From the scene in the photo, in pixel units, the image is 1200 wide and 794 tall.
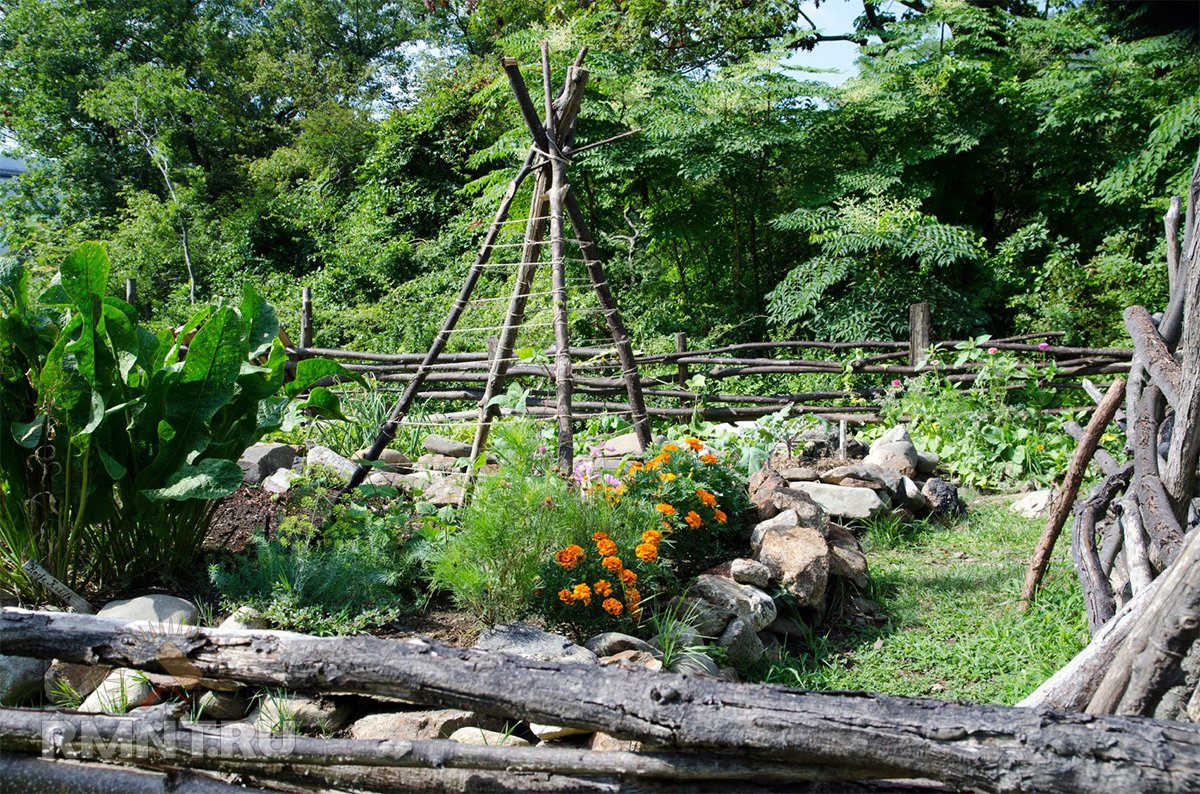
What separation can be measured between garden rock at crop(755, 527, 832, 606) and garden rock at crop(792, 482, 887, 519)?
0.95m

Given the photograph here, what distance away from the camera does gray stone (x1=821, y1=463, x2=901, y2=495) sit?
514cm

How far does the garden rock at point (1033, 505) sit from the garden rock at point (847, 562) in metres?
1.59

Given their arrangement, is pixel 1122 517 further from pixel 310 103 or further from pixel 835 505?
pixel 310 103

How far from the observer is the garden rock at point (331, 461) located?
185 inches

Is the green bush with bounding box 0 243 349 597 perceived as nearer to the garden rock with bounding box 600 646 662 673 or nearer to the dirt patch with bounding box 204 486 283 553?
the dirt patch with bounding box 204 486 283 553

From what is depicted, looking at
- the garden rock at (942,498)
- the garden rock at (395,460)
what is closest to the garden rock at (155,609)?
the garden rock at (395,460)

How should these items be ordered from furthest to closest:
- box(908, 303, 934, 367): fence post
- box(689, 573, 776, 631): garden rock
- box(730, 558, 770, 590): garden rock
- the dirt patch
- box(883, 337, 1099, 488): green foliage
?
box(908, 303, 934, 367): fence post
box(883, 337, 1099, 488): green foliage
the dirt patch
box(730, 558, 770, 590): garden rock
box(689, 573, 776, 631): garden rock

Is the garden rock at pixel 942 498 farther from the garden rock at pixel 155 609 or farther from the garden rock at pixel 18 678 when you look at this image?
the garden rock at pixel 18 678

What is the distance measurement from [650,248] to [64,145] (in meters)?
12.0

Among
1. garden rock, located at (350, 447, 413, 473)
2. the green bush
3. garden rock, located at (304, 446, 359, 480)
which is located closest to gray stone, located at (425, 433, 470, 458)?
garden rock, located at (350, 447, 413, 473)

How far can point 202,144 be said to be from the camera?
1733 cm

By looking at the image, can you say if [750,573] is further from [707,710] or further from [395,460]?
[395,460]

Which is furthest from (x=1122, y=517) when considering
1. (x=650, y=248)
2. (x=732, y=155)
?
(x=650, y=248)

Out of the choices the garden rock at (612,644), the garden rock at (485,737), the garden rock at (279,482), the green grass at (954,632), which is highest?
the garden rock at (279,482)
